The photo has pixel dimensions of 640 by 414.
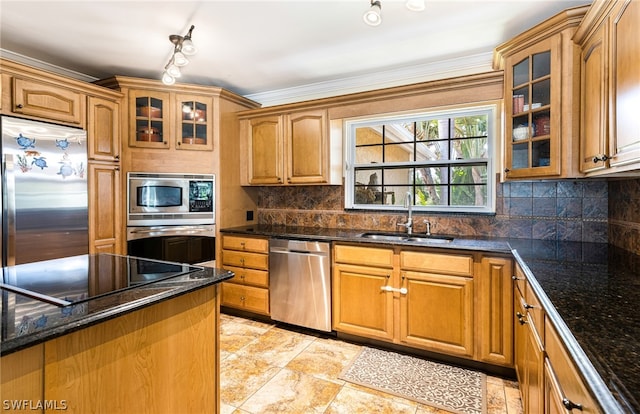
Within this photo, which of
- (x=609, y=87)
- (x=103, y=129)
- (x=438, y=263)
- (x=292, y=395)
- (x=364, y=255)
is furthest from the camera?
(x=103, y=129)

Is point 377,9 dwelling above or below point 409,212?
above

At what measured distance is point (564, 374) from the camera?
0.97m

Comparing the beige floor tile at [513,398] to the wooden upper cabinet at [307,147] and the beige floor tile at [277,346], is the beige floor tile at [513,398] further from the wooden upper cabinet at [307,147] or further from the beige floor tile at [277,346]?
the wooden upper cabinet at [307,147]

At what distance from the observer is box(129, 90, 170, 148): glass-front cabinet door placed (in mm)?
3178

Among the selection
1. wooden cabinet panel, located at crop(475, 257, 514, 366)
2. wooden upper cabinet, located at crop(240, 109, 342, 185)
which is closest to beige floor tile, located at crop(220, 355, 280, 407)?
wooden cabinet panel, located at crop(475, 257, 514, 366)

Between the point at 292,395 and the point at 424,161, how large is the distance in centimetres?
224

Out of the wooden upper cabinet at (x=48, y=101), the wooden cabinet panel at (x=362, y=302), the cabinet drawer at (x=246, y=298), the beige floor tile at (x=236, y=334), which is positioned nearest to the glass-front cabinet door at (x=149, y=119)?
the wooden upper cabinet at (x=48, y=101)

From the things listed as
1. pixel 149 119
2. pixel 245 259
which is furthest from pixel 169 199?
pixel 245 259

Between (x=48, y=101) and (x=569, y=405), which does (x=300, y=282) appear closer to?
(x=569, y=405)

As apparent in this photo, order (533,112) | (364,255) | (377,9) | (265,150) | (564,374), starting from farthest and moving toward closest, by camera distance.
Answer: (265,150), (364,255), (533,112), (377,9), (564,374)

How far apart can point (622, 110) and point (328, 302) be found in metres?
2.29

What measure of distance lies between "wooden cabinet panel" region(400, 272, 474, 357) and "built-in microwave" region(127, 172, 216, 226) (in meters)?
2.14

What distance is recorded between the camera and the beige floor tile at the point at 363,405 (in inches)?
75.7

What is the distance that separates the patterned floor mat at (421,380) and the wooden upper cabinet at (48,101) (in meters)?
3.03
